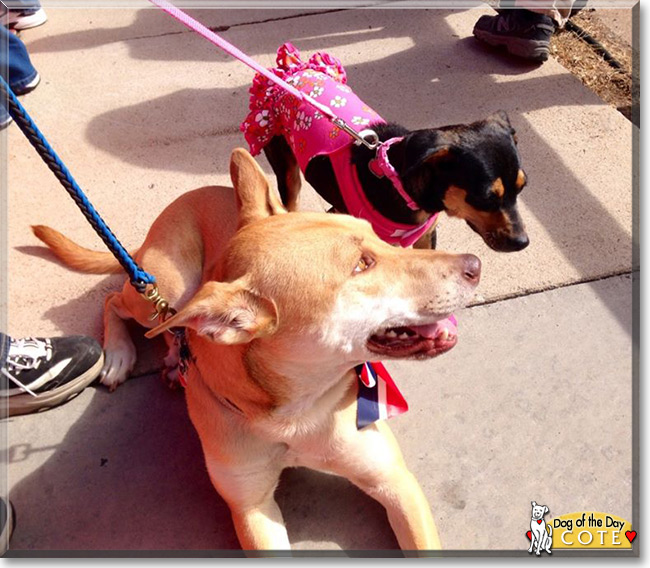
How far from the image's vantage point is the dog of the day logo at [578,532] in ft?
7.88

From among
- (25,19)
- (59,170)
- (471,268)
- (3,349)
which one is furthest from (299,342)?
(25,19)

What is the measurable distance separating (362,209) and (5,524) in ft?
Result: 6.97

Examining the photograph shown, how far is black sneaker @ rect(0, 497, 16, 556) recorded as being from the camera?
96.2 inches

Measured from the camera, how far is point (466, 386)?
288 cm

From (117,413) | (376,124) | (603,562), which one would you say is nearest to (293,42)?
(376,124)

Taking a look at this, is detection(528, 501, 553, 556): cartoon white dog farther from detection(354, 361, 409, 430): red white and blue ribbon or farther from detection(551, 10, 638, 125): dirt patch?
detection(551, 10, 638, 125): dirt patch

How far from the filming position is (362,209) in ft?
10.5

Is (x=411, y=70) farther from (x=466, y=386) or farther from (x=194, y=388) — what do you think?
(x=194, y=388)

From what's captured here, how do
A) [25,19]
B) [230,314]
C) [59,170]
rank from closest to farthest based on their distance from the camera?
[230,314], [59,170], [25,19]

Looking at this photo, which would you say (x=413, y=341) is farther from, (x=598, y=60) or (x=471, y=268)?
(x=598, y=60)

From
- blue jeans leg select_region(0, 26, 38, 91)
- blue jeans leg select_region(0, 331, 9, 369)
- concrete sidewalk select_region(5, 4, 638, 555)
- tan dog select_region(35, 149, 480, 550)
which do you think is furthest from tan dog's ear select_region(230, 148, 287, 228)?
blue jeans leg select_region(0, 26, 38, 91)

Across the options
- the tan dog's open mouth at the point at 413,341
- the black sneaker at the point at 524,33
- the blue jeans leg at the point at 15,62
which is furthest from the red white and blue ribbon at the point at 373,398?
the blue jeans leg at the point at 15,62

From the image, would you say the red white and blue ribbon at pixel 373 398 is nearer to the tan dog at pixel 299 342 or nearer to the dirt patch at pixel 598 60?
the tan dog at pixel 299 342

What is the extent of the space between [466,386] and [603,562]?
34.8 inches
